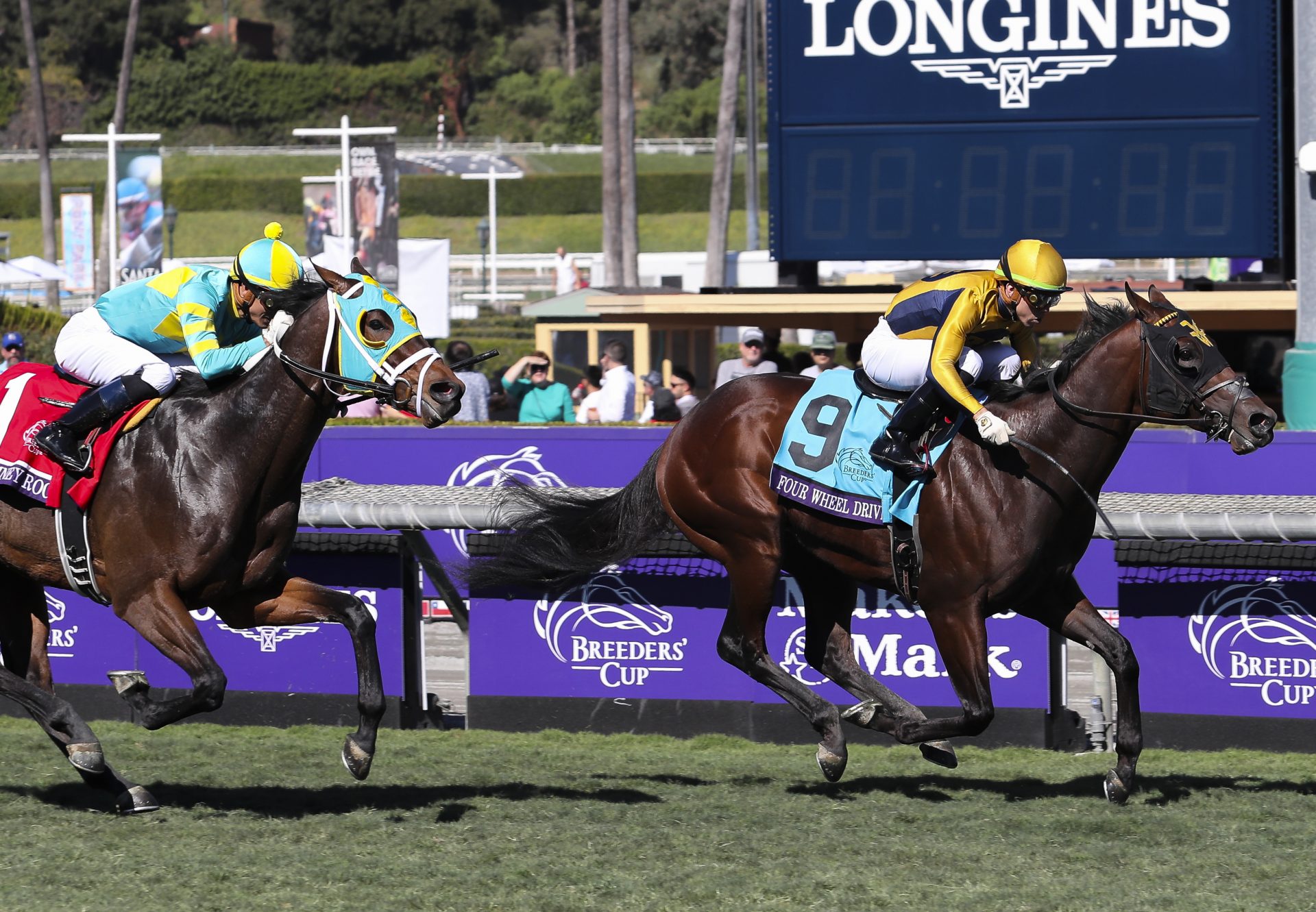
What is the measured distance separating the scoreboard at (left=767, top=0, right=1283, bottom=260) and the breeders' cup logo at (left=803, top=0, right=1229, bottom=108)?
0.4 inches

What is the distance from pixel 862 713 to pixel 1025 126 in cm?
747

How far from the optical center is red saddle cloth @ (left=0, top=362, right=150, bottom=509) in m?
5.39

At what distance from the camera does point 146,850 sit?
4.93 m

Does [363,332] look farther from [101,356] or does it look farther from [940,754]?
[940,754]

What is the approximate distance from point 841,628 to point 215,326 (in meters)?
2.33

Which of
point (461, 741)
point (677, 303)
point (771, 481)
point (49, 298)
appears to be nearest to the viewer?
point (771, 481)

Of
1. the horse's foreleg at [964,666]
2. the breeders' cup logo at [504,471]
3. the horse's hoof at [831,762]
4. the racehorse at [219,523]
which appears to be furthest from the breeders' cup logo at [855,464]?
the breeders' cup logo at [504,471]

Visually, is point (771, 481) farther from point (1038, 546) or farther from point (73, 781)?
point (73, 781)

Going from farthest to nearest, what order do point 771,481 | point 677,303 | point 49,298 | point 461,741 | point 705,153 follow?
point 705,153, point 49,298, point 677,303, point 461,741, point 771,481

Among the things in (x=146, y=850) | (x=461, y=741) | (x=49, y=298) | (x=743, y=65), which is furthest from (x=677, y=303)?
(x=743, y=65)

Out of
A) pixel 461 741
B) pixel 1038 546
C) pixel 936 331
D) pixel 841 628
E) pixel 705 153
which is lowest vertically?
pixel 461 741

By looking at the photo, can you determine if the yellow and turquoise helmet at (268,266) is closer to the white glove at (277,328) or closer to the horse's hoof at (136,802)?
the white glove at (277,328)

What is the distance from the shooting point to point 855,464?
568cm

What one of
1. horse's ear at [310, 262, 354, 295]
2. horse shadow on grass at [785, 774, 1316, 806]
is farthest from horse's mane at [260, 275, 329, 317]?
horse shadow on grass at [785, 774, 1316, 806]
